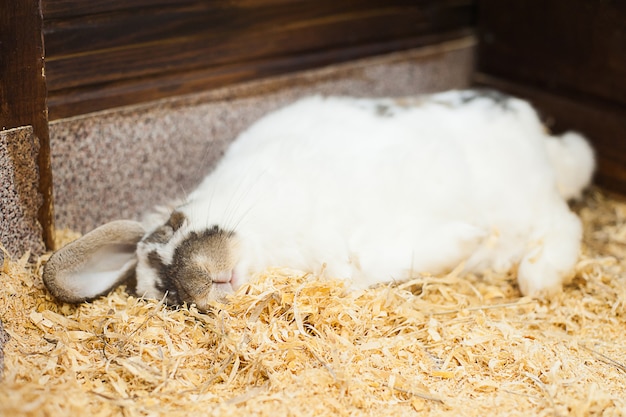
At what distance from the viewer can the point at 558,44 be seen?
3621mm

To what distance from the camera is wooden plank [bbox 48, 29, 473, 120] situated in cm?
275

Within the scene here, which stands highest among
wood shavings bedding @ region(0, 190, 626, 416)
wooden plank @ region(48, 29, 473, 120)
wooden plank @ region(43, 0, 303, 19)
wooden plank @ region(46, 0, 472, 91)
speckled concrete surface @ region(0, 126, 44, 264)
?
wooden plank @ region(43, 0, 303, 19)

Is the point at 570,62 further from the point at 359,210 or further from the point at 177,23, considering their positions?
the point at 177,23

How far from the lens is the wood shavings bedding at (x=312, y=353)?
6.63 ft

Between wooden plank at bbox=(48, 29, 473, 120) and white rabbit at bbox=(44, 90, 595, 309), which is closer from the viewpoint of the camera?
white rabbit at bbox=(44, 90, 595, 309)

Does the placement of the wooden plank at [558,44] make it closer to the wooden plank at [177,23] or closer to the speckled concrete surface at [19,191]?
the wooden plank at [177,23]

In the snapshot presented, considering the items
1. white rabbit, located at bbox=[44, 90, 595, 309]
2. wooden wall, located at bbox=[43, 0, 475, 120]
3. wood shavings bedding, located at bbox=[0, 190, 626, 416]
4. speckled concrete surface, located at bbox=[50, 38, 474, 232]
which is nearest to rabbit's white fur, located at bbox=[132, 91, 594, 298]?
white rabbit, located at bbox=[44, 90, 595, 309]

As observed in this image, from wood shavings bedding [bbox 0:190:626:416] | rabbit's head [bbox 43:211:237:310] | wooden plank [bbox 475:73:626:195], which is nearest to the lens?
wood shavings bedding [bbox 0:190:626:416]

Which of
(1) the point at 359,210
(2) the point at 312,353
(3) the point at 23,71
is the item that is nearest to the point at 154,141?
(3) the point at 23,71

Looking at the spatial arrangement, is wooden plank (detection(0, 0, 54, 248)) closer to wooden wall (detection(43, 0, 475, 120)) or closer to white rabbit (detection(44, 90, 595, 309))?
wooden wall (detection(43, 0, 475, 120))

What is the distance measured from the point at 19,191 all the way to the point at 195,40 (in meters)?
1.01

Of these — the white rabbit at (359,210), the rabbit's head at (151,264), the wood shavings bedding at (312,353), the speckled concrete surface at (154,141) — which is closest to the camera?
the wood shavings bedding at (312,353)

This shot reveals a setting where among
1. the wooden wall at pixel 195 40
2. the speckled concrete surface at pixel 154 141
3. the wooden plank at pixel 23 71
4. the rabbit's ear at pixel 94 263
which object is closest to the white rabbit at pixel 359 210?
the rabbit's ear at pixel 94 263

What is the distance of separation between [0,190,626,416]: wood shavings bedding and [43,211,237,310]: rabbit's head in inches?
2.5
